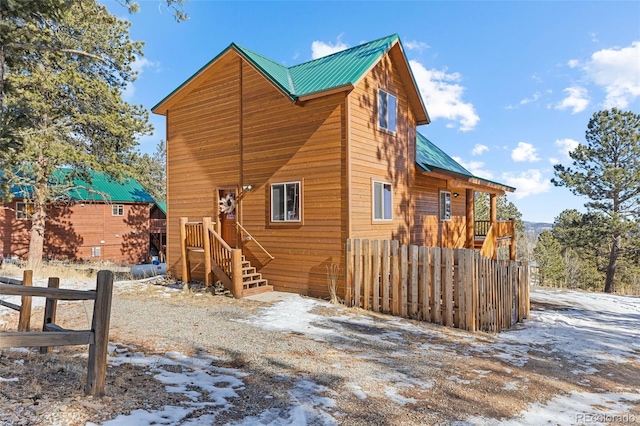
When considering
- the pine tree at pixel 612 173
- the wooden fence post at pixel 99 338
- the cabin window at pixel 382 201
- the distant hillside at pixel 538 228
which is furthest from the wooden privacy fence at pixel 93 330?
the distant hillside at pixel 538 228

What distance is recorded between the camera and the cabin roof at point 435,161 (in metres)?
14.5

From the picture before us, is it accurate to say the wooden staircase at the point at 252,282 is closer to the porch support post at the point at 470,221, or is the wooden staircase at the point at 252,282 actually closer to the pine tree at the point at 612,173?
the porch support post at the point at 470,221

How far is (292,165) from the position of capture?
11.5 metres

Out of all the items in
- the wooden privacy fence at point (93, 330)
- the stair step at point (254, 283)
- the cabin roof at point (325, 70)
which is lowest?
the stair step at point (254, 283)

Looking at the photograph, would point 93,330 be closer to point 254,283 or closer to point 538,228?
point 254,283

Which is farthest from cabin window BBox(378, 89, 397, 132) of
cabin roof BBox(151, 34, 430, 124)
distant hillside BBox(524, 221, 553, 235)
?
distant hillside BBox(524, 221, 553, 235)

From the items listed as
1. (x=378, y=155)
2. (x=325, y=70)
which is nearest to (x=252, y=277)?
(x=378, y=155)

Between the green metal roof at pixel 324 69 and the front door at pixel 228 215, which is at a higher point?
the green metal roof at pixel 324 69

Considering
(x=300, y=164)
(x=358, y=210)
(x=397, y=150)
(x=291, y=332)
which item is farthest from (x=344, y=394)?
(x=397, y=150)

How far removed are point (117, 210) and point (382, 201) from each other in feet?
81.4

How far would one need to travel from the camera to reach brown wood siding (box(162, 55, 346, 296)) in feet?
→ 35.5

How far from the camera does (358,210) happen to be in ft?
35.4

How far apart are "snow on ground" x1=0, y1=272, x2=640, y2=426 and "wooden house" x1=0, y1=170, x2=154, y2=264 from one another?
55.8 ft

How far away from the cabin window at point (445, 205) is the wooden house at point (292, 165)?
1.78m
